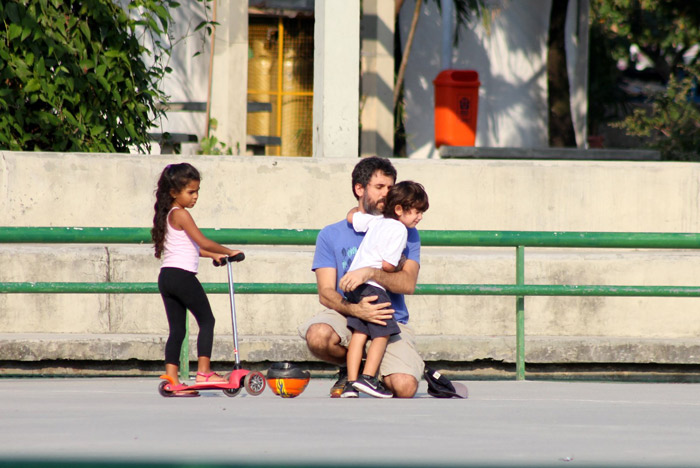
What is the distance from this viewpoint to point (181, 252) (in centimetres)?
576

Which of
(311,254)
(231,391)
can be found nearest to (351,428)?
(231,391)

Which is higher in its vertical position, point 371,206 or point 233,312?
point 371,206

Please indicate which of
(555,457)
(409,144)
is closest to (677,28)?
(409,144)

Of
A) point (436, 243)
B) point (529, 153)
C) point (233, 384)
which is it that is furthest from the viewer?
point (529, 153)


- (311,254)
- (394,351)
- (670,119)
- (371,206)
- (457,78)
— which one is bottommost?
(394,351)

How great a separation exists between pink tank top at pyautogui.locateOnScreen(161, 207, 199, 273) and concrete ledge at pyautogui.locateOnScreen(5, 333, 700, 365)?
5.30 feet

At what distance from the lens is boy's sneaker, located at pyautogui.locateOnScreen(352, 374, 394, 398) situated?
5.61 meters

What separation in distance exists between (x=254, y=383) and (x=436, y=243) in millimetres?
1469

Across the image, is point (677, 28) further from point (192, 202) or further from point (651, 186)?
point (192, 202)

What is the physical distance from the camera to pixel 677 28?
1028 inches

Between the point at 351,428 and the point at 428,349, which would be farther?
the point at 428,349

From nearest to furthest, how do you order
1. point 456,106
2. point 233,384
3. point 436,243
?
point 233,384
point 436,243
point 456,106

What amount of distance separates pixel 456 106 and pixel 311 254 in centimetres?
760

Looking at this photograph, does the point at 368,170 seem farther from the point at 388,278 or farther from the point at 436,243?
the point at 436,243
